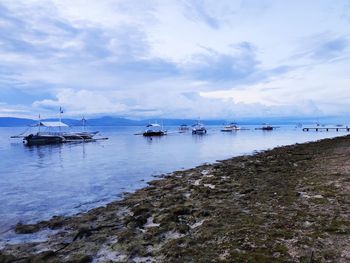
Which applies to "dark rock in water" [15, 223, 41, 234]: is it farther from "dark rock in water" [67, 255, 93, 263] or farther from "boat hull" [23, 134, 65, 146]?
"boat hull" [23, 134, 65, 146]

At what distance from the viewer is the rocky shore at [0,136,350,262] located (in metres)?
10.3

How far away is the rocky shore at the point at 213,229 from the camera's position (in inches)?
406

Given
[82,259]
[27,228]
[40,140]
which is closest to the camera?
[82,259]

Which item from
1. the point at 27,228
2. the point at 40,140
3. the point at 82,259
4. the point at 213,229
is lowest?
the point at 27,228

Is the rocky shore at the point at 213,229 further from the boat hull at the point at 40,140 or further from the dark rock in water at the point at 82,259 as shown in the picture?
the boat hull at the point at 40,140

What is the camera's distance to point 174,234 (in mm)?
13055

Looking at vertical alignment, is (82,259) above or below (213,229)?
below

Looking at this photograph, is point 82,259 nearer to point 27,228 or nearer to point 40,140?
point 27,228

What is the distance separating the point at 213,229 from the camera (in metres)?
12.7

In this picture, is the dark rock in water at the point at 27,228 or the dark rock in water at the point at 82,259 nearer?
the dark rock in water at the point at 82,259

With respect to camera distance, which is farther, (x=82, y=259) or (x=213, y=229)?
(x=213, y=229)

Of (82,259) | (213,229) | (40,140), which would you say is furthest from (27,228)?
(40,140)

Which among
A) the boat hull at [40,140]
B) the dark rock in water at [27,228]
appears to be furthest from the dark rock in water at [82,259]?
the boat hull at [40,140]

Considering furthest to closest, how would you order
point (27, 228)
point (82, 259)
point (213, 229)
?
1. point (27, 228)
2. point (213, 229)
3. point (82, 259)
